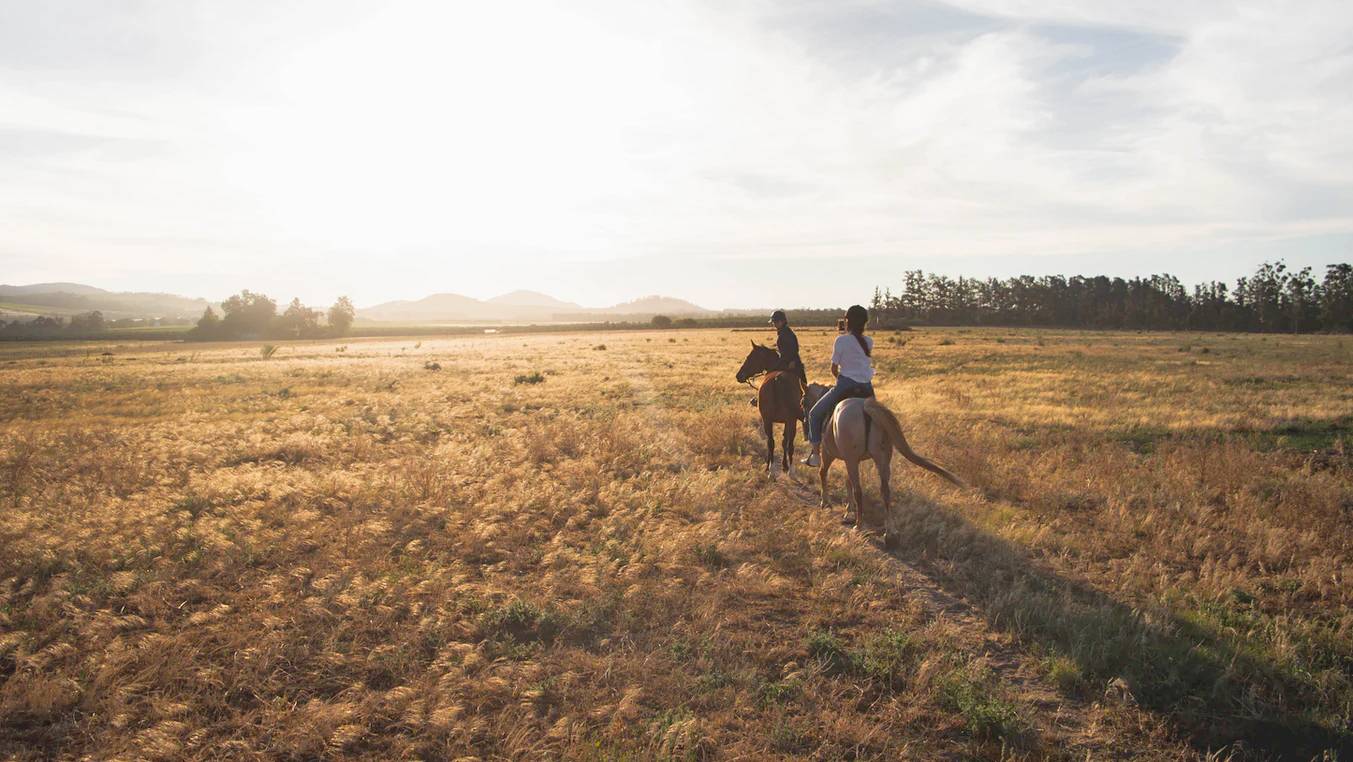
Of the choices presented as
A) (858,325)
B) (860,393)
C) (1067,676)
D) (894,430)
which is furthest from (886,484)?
(1067,676)

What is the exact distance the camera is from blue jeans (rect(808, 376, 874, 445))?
9750 millimetres

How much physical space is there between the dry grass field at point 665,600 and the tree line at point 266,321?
353 ft

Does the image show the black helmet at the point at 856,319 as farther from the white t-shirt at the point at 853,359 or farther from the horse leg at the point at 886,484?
the horse leg at the point at 886,484

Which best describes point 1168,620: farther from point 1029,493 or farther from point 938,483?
point 938,483

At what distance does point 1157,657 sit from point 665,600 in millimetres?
4830

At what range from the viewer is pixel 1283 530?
8.46m

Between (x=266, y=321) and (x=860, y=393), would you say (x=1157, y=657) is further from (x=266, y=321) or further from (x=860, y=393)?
(x=266, y=321)

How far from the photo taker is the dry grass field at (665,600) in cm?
486

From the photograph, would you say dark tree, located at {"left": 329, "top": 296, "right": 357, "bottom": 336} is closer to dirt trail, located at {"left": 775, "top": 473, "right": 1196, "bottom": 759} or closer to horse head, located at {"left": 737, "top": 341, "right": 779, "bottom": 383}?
horse head, located at {"left": 737, "top": 341, "right": 779, "bottom": 383}

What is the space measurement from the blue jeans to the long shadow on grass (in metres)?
2.72

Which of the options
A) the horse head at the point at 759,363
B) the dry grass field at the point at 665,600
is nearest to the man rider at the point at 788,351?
the horse head at the point at 759,363

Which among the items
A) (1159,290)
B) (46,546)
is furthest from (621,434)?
(1159,290)

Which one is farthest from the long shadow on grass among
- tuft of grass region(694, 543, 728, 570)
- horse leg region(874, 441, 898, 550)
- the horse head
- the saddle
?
the horse head

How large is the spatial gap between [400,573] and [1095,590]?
8.65 meters
